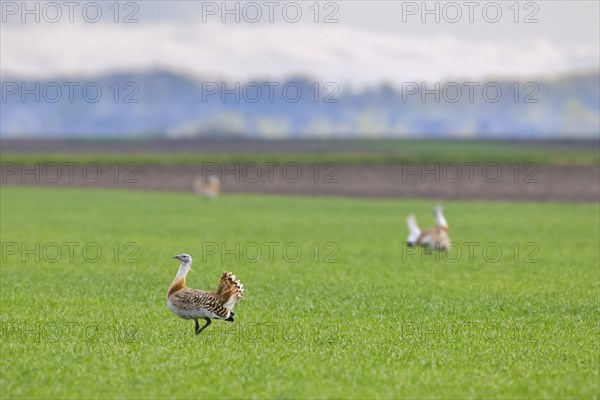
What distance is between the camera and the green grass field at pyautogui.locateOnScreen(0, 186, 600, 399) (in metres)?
12.0

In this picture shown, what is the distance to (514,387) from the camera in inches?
469

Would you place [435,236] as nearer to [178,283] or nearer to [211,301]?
[178,283]

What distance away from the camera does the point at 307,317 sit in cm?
1730

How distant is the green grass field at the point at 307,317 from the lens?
11992 mm

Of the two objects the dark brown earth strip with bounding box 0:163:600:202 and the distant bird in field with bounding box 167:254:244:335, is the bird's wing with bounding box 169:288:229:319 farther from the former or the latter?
the dark brown earth strip with bounding box 0:163:600:202

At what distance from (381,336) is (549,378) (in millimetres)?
3551

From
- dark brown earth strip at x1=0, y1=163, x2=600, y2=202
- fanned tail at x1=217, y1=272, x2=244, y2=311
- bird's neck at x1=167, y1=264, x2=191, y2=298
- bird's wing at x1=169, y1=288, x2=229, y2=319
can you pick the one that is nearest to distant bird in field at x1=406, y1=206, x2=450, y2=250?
bird's neck at x1=167, y1=264, x2=191, y2=298

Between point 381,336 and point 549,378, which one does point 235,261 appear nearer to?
point 381,336

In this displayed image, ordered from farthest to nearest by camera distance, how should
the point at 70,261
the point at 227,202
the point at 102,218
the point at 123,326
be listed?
the point at 227,202, the point at 102,218, the point at 70,261, the point at 123,326

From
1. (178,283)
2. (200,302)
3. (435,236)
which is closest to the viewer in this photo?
Result: (200,302)

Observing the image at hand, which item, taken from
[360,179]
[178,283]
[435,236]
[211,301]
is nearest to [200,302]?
[211,301]

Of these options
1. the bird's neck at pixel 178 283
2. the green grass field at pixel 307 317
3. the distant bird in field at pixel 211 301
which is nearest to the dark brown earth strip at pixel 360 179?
the green grass field at pixel 307 317

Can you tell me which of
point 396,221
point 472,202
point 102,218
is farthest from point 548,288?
point 472,202

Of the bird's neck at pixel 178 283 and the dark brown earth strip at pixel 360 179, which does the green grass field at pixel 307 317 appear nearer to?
the bird's neck at pixel 178 283
